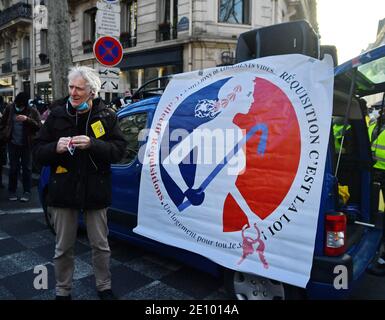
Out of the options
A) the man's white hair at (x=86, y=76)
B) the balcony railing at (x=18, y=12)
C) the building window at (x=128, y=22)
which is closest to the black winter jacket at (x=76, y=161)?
the man's white hair at (x=86, y=76)

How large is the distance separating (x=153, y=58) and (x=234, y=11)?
3745 millimetres

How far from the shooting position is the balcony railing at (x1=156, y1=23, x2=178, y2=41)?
14898 mm

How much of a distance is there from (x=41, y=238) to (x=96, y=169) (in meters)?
2.29

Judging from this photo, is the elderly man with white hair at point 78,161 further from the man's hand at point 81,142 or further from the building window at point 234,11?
the building window at point 234,11

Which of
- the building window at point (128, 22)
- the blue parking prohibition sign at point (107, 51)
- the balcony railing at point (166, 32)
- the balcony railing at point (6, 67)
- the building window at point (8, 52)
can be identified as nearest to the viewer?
the blue parking prohibition sign at point (107, 51)

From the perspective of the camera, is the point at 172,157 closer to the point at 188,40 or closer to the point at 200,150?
the point at 200,150

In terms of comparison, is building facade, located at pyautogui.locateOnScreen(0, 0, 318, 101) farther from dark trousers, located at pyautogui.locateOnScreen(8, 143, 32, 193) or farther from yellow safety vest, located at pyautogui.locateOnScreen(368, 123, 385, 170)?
yellow safety vest, located at pyautogui.locateOnScreen(368, 123, 385, 170)

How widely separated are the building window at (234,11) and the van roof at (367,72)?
12151 mm

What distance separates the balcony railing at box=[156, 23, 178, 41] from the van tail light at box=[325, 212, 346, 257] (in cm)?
1357

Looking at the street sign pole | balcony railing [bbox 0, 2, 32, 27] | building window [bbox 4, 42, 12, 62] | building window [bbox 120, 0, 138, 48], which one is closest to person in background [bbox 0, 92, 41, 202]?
the street sign pole

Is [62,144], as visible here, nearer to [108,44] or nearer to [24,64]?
[108,44]

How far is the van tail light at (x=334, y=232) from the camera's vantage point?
2385 mm

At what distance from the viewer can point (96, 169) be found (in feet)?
9.32

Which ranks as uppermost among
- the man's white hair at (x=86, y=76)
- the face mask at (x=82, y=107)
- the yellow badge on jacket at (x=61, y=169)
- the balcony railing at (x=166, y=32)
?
the balcony railing at (x=166, y=32)
